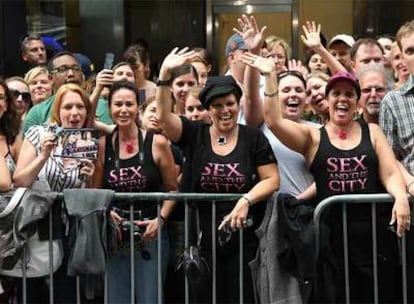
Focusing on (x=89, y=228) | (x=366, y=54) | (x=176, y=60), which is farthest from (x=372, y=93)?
(x=89, y=228)

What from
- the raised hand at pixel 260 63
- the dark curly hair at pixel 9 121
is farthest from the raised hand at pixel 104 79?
the raised hand at pixel 260 63

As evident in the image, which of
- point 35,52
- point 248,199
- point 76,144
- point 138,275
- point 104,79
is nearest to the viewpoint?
point 248,199

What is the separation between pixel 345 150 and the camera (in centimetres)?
506

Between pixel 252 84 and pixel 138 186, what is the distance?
3.37 feet

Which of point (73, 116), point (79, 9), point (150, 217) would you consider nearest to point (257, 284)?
point (150, 217)

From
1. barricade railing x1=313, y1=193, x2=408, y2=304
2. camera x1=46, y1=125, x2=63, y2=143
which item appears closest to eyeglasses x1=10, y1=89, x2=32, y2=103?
camera x1=46, y1=125, x2=63, y2=143

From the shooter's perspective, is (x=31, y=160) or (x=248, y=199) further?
(x=31, y=160)

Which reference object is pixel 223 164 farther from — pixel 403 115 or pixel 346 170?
pixel 403 115

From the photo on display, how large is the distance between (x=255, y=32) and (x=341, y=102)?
0.85 metres

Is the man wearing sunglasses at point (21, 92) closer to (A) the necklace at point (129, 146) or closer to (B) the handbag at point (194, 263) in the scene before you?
(A) the necklace at point (129, 146)

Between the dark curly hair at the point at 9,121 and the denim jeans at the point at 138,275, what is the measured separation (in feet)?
3.71

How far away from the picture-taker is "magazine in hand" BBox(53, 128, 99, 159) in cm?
528

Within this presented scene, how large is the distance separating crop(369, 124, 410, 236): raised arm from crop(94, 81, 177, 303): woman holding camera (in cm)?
138

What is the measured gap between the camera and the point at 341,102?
5.16m
